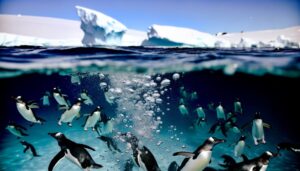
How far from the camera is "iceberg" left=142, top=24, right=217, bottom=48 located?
70.6 feet

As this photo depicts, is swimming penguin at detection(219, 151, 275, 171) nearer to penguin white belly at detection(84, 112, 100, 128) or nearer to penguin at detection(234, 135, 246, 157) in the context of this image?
penguin at detection(234, 135, 246, 157)

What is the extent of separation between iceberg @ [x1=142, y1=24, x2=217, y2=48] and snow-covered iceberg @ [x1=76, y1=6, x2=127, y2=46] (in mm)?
3137

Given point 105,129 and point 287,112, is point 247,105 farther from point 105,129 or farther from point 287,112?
point 105,129

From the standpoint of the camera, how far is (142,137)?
17469 millimetres

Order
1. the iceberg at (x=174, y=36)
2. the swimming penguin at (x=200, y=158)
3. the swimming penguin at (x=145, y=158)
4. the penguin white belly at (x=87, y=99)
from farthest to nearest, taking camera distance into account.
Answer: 1. the iceberg at (x=174, y=36)
2. the penguin white belly at (x=87, y=99)
3. the swimming penguin at (x=145, y=158)
4. the swimming penguin at (x=200, y=158)

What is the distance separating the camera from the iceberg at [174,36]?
847 inches

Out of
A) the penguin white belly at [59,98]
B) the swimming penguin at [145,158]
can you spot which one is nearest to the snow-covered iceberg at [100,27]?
the penguin white belly at [59,98]

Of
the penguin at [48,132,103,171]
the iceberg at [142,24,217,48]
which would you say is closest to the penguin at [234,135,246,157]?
the penguin at [48,132,103,171]

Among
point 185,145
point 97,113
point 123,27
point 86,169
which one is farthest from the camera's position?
point 123,27

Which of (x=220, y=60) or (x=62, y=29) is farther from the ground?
(x=62, y=29)

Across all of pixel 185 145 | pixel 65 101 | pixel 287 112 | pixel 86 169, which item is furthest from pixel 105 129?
pixel 287 112

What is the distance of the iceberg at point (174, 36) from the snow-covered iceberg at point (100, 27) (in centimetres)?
314

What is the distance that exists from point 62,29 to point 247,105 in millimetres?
38747

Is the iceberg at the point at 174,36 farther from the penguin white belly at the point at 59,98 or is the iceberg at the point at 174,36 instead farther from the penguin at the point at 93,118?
the penguin at the point at 93,118
